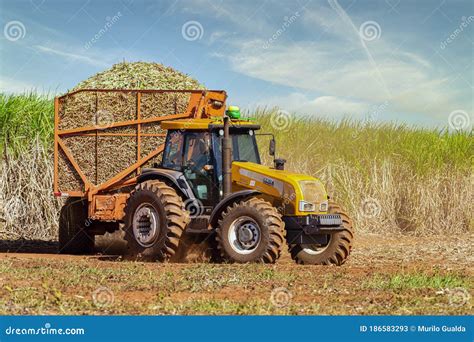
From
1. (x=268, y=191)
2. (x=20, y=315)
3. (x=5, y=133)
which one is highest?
(x=5, y=133)

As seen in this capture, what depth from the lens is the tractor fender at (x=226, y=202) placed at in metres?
12.0

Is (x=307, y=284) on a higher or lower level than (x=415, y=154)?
lower

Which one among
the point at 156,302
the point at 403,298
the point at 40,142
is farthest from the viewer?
the point at 40,142

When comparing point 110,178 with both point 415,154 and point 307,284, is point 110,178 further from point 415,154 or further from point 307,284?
point 415,154

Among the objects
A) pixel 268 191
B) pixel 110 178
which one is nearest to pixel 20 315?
pixel 268 191

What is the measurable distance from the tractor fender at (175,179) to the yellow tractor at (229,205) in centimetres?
2

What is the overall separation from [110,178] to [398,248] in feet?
19.7

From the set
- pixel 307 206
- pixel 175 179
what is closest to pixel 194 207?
pixel 175 179

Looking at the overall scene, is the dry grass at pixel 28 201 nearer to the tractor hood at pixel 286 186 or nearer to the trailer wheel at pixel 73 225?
the trailer wheel at pixel 73 225

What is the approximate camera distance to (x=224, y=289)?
9.29m

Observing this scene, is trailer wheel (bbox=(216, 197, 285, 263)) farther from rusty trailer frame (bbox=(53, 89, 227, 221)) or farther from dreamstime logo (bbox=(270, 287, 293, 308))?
rusty trailer frame (bbox=(53, 89, 227, 221))

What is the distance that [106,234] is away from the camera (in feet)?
53.4

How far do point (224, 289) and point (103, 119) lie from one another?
21.1 feet

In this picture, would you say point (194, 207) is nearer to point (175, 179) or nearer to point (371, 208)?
point (175, 179)
